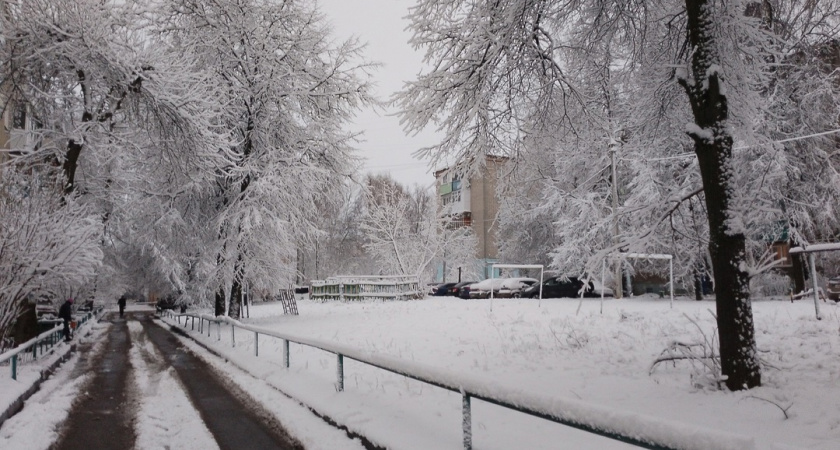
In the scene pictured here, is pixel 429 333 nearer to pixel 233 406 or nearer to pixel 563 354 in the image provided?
pixel 563 354

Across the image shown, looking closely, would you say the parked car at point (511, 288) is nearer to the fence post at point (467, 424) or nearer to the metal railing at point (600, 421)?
the metal railing at point (600, 421)

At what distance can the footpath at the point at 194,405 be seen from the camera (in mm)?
5883

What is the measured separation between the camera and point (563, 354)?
9070 millimetres

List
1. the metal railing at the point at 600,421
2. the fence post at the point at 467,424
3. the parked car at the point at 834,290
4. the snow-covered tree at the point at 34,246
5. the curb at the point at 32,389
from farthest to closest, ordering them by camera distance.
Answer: the parked car at the point at 834,290 → the snow-covered tree at the point at 34,246 → the curb at the point at 32,389 → the fence post at the point at 467,424 → the metal railing at the point at 600,421

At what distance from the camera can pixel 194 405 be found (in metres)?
7.73

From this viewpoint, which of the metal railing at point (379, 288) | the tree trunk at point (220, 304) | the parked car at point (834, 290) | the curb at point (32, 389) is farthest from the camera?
the metal railing at point (379, 288)

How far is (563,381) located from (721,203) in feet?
10.1

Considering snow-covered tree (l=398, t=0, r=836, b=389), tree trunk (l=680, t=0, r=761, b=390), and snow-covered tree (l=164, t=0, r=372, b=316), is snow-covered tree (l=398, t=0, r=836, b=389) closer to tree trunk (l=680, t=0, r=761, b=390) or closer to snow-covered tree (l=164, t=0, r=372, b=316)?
tree trunk (l=680, t=0, r=761, b=390)

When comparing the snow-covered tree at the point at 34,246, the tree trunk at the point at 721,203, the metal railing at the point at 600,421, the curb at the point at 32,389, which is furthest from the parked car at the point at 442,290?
the metal railing at the point at 600,421

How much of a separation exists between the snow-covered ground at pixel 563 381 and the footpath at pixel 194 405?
0.37 metres

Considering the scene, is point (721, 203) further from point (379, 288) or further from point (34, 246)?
point (379, 288)

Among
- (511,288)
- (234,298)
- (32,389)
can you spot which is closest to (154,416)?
(32,389)

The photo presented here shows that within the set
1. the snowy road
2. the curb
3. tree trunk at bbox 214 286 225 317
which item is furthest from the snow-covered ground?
tree trunk at bbox 214 286 225 317

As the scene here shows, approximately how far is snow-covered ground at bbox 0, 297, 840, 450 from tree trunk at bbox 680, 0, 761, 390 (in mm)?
418
